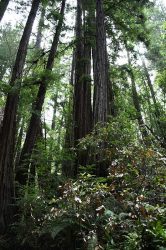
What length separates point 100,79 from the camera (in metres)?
9.08

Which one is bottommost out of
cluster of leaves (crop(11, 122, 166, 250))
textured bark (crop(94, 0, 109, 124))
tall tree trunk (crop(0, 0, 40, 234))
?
cluster of leaves (crop(11, 122, 166, 250))

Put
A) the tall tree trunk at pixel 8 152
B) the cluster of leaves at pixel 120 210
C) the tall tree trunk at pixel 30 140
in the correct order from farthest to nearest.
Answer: the tall tree trunk at pixel 30 140 < the tall tree trunk at pixel 8 152 < the cluster of leaves at pixel 120 210

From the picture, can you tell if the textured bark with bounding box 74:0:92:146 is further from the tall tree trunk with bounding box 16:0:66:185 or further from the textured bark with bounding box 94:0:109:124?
the tall tree trunk with bounding box 16:0:66:185

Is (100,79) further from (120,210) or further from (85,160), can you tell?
(120,210)

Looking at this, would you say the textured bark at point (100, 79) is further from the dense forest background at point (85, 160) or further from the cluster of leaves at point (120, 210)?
the cluster of leaves at point (120, 210)

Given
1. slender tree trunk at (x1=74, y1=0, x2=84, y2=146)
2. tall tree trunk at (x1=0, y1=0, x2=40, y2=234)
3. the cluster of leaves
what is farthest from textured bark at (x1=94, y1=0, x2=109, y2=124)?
the cluster of leaves

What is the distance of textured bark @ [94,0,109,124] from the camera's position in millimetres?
8417

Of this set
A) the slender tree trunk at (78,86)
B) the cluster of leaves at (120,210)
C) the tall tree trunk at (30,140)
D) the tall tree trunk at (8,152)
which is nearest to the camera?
the cluster of leaves at (120,210)

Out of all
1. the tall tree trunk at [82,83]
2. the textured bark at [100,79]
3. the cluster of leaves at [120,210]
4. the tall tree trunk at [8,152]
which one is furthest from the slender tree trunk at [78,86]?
the cluster of leaves at [120,210]

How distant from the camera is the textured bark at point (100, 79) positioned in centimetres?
842

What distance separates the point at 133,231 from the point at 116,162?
3.52 ft

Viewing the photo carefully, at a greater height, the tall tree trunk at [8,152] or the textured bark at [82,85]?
the textured bark at [82,85]

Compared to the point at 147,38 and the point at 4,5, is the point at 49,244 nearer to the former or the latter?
the point at 4,5

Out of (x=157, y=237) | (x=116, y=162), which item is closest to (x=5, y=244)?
(x=116, y=162)
